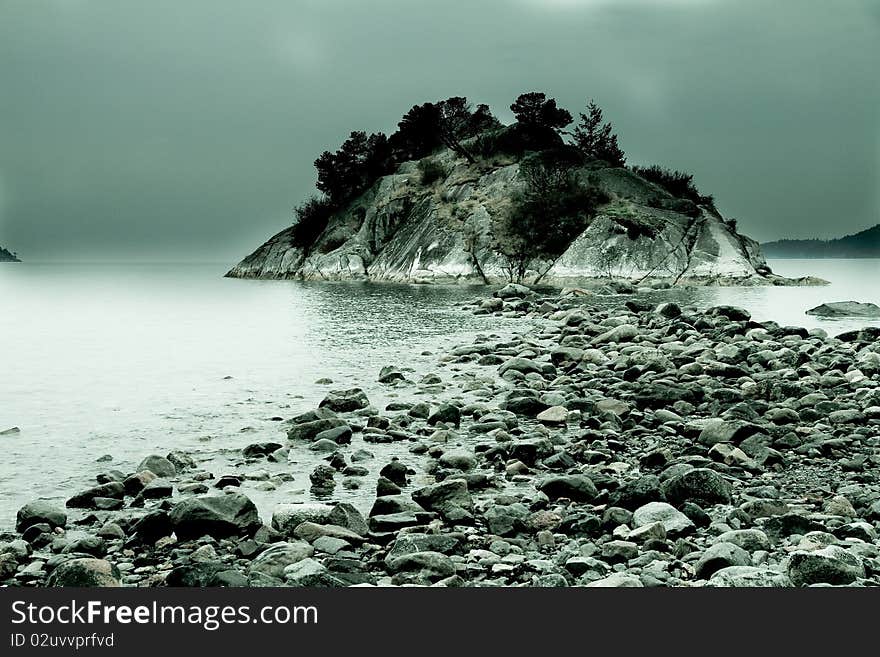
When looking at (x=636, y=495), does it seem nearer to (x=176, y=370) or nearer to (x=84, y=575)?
(x=84, y=575)

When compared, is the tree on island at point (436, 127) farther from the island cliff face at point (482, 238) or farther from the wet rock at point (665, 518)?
the wet rock at point (665, 518)

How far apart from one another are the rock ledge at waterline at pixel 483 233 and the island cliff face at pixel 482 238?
11 cm

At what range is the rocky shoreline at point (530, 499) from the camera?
557 cm

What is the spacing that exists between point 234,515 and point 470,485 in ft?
8.23

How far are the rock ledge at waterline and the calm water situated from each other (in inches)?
1099

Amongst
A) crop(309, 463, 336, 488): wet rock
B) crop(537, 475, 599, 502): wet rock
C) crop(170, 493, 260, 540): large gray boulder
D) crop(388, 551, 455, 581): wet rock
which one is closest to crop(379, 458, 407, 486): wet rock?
crop(309, 463, 336, 488): wet rock

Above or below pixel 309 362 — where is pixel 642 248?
above

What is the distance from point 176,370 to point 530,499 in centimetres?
1302

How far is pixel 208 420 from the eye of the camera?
1227cm

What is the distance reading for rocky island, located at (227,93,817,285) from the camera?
6869 cm

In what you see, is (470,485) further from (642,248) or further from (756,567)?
Answer: (642,248)

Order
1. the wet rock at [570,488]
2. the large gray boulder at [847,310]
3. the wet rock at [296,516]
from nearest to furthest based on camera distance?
the wet rock at [296,516] → the wet rock at [570,488] → the large gray boulder at [847,310]

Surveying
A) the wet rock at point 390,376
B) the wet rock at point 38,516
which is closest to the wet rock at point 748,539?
the wet rock at point 38,516

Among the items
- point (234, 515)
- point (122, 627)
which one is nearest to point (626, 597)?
point (122, 627)
